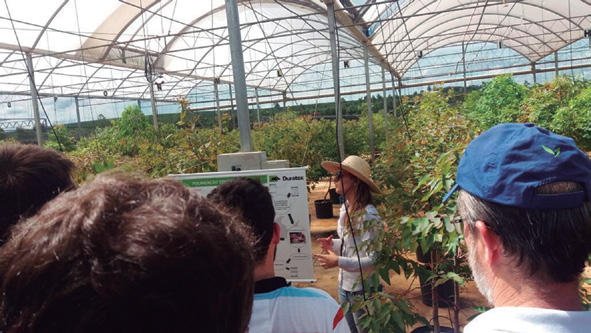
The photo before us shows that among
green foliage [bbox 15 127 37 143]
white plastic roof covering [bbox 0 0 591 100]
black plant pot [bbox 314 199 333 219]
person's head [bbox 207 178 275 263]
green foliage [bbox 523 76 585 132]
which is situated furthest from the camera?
green foliage [bbox 15 127 37 143]

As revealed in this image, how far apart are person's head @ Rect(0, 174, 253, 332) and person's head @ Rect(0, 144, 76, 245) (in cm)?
58

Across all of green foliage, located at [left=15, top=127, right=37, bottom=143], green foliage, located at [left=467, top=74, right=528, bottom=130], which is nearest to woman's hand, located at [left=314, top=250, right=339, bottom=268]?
green foliage, located at [left=467, top=74, right=528, bottom=130]

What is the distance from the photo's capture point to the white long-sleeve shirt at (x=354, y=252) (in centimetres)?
220

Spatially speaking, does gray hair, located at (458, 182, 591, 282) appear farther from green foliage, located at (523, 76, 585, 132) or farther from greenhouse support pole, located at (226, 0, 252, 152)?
green foliage, located at (523, 76, 585, 132)

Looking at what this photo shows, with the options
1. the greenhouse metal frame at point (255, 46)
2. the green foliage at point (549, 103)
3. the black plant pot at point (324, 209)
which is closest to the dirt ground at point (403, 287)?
the black plant pot at point (324, 209)

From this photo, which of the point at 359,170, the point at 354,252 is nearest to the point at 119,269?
the point at 354,252

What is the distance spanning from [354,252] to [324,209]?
5.60 metres

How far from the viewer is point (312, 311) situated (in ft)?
4.15

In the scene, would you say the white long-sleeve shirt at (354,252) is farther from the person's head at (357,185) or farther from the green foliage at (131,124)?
the green foliage at (131,124)

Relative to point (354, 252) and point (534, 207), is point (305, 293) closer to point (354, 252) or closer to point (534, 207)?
point (534, 207)

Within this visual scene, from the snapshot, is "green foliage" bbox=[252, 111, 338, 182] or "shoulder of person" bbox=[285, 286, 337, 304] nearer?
"shoulder of person" bbox=[285, 286, 337, 304]

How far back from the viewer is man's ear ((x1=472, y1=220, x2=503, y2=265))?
3.01 ft

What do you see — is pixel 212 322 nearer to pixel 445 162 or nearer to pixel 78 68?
pixel 445 162

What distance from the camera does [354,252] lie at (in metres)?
2.44
